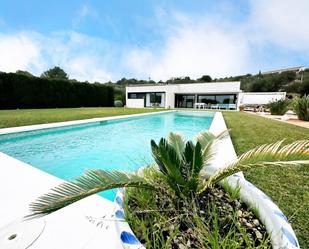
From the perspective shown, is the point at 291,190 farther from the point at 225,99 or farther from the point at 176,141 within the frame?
the point at 225,99

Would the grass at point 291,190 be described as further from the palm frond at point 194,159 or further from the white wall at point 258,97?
the white wall at point 258,97

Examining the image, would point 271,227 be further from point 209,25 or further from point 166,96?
point 166,96

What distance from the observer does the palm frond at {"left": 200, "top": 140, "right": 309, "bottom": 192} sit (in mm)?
1323

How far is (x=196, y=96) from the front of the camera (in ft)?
104

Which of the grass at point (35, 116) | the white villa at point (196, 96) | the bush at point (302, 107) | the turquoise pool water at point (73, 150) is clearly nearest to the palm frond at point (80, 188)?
the turquoise pool water at point (73, 150)

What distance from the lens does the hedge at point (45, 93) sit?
17.9 m

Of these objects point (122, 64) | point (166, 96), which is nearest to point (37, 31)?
point (122, 64)

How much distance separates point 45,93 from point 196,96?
2321 cm

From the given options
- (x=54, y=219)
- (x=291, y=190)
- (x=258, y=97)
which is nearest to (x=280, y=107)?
(x=258, y=97)

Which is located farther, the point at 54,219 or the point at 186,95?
the point at 186,95

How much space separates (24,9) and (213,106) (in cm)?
2600

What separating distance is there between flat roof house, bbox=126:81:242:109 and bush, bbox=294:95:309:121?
1486 centimetres

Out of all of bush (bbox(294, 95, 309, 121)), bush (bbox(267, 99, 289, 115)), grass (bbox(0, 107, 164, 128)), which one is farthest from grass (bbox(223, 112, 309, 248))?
bush (bbox(267, 99, 289, 115))

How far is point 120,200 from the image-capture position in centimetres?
180
